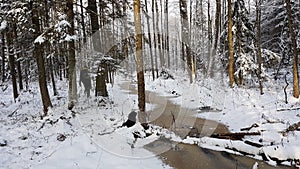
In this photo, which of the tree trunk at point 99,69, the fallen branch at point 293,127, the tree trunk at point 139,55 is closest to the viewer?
the fallen branch at point 293,127

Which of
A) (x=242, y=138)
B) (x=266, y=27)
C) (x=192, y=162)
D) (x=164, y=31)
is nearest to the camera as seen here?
(x=192, y=162)

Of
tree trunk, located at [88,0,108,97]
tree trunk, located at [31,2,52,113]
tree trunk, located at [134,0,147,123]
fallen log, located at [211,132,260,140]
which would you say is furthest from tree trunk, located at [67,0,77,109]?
fallen log, located at [211,132,260,140]

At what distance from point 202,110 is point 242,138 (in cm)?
520

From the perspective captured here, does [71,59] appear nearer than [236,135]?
No

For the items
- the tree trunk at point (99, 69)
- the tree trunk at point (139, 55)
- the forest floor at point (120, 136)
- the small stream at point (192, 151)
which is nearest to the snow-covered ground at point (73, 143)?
the forest floor at point (120, 136)

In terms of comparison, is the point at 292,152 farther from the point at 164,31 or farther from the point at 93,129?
the point at 164,31

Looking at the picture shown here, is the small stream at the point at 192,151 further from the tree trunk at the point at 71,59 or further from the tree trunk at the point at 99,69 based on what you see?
the tree trunk at the point at 71,59

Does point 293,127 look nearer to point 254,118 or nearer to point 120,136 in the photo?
point 254,118

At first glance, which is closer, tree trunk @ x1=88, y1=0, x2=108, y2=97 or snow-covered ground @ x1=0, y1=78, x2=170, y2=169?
snow-covered ground @ x1=0, y1=78, x2=170, y2=169

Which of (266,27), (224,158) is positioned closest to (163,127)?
(224,158)

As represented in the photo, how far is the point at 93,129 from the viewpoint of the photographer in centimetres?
937

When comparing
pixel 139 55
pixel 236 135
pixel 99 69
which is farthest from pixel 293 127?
pixel 99 69

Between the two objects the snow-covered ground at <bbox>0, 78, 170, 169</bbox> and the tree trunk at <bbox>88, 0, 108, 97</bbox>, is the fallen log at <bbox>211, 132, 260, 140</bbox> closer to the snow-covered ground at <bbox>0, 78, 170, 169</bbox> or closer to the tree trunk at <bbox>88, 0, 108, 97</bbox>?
the snow-covered ground at <bbox>0, 78, 170, 169</bbox>

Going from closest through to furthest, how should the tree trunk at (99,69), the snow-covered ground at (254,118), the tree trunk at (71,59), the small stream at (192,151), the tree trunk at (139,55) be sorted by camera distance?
1. the small stream at (192,151)
2. the snow-covered ground at (254,118)
3. the tree trunk at (139,55)
4. the tree trunk at (71,59)
5. the tree trunk at (99,69)
